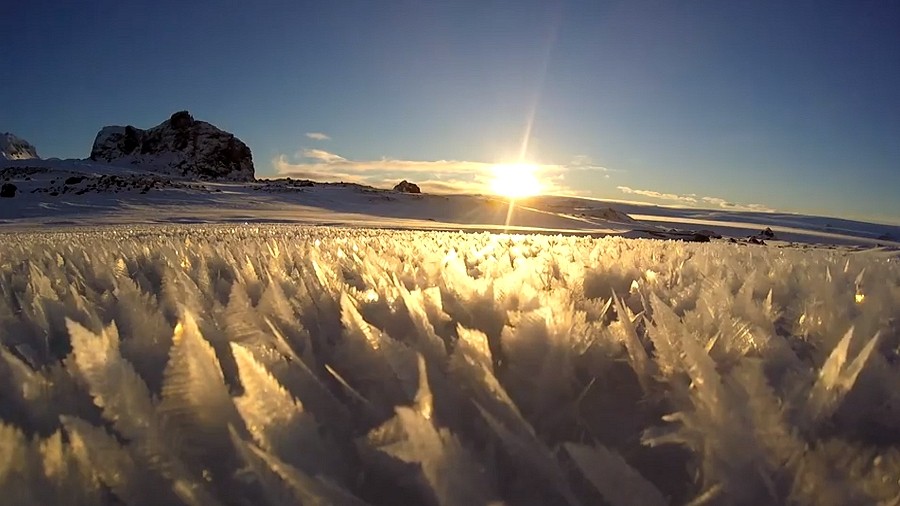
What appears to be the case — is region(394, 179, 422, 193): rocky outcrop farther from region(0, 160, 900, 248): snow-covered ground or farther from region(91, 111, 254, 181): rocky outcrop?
region(91, 111, 254, 181): rocky outcrop

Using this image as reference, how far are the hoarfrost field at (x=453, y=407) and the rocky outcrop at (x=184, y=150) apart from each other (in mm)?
67346

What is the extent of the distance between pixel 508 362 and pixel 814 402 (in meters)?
0.37

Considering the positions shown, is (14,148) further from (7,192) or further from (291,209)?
(291,209)

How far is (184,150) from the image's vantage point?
2623 inches

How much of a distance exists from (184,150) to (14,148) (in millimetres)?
56267

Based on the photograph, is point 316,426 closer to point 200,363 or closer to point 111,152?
point 200,363

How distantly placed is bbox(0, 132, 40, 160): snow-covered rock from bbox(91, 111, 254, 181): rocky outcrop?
123 feet

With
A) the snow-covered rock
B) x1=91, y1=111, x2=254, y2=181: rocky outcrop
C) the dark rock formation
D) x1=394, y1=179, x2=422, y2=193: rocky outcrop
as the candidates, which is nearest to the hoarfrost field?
the dark rock formation

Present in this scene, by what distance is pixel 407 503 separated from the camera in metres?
0.51

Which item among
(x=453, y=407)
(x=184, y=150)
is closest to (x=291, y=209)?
(x=453, y=407)

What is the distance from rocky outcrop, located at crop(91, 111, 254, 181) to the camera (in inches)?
2547

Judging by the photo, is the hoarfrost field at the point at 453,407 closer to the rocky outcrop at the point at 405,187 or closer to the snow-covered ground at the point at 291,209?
the snow-covered ground at the point at 291,209

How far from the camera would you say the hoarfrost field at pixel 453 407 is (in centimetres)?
49

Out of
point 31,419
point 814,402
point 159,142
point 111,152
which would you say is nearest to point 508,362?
point 814,402
